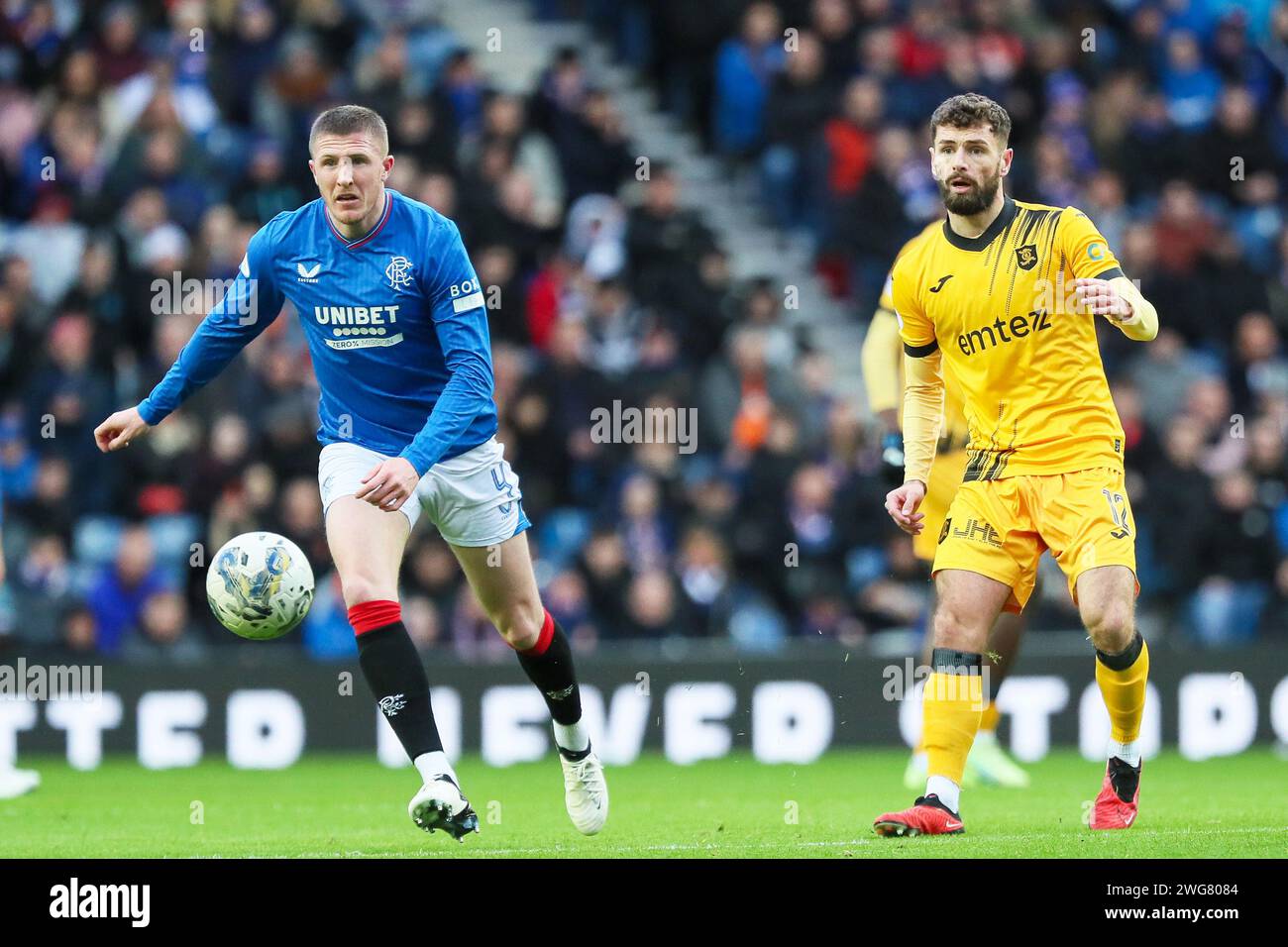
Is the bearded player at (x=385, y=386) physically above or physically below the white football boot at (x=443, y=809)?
above

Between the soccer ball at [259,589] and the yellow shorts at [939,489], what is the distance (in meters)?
3.40

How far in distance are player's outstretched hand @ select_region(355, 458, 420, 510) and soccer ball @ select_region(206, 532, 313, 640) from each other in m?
0.72

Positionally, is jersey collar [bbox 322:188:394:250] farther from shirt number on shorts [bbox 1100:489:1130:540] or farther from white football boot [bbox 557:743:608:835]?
shirt number on shorts [bbox 1100:489:1130:540]

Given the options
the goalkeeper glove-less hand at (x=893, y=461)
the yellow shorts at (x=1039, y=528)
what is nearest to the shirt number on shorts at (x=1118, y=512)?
the yellow shorts at (x=1039, y=528)

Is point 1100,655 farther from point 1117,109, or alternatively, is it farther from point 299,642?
point 1117,109

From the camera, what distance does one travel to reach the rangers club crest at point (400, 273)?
313 inches

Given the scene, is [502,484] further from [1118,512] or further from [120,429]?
[1118,512]

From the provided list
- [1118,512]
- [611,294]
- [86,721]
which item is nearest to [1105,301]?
[1118,512]

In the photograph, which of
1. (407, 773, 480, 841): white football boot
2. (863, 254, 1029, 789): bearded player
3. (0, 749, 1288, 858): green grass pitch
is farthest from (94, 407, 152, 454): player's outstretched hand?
(863, 254, 1029, 789): bearded player

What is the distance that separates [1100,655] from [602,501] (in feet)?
23.6

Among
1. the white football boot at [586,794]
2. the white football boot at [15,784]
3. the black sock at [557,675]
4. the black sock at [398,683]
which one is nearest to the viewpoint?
the black sock at [398,683]

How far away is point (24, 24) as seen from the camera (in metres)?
16.4

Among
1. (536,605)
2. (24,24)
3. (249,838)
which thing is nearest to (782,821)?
(536,605)

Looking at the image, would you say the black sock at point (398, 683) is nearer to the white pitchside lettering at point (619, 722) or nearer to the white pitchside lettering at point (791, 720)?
the white pitchside lettering at point (619, 722)
